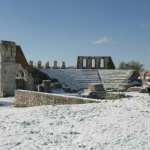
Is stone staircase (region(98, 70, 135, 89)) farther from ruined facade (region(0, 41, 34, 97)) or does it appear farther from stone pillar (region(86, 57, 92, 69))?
ruined facade (region(0, 41, 34, 97))

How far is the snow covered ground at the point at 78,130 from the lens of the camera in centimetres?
455

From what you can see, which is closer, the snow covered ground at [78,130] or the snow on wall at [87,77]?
the snow covered ground at [78,130]

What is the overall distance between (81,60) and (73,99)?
26316 millimetres

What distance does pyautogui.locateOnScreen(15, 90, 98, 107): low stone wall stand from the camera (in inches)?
420

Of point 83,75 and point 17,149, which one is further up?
point 83,75

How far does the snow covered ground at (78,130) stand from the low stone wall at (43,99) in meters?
2.67

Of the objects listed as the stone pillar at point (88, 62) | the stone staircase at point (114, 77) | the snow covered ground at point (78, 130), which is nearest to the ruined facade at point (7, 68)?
the stone staircase at point (114, 77)

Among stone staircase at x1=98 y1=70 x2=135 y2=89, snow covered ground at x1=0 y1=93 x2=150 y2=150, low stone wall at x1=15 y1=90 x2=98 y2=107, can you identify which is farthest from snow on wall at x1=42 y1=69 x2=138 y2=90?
snow covered ground at x1=0 y1=93 x2=150 y2=150

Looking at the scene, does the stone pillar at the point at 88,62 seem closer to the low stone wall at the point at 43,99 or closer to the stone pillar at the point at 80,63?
the stone pillar at the point at 80,63

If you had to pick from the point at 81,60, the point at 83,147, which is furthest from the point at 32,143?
the point at 81,60

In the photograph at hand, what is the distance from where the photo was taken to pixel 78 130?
5625 millimetres

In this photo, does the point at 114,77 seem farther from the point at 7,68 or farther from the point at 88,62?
the point at 7,68

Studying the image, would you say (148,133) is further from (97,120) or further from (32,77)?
(32,77)

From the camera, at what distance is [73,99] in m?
10.7
